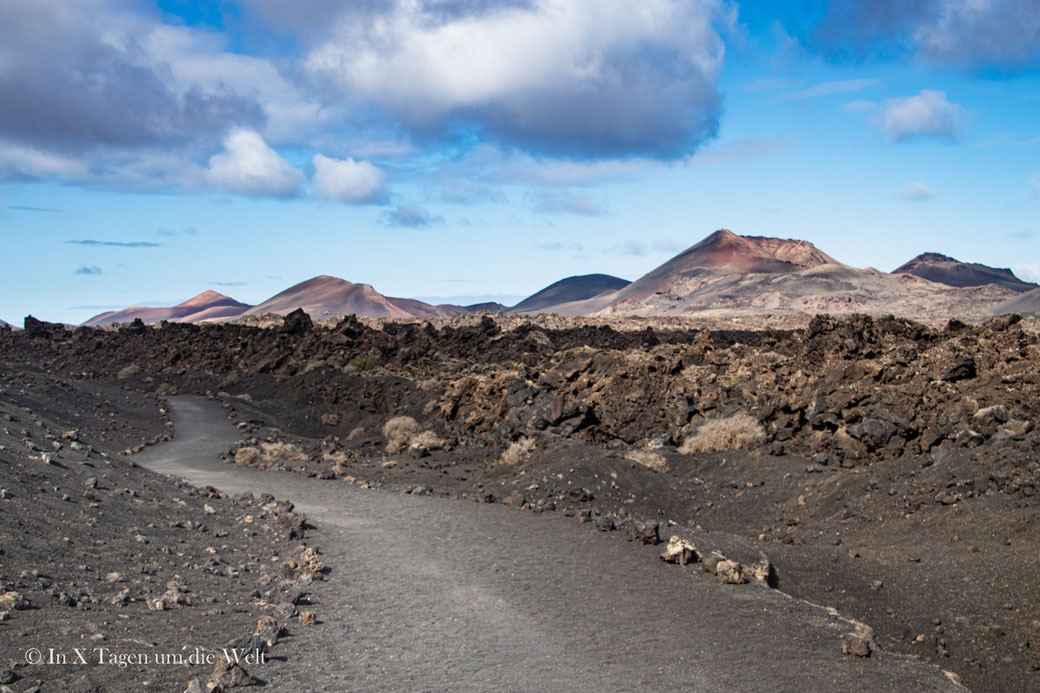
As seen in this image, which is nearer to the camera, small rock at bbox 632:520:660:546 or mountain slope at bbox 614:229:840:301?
small rock at bbox 632:520:660:546

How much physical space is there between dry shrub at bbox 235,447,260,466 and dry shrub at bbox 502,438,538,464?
596cm

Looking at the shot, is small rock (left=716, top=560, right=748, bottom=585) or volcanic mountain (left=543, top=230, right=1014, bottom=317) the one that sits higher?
volcanic mountain (left=543, top=230, right=1014, bottom=317)

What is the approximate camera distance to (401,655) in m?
6.61

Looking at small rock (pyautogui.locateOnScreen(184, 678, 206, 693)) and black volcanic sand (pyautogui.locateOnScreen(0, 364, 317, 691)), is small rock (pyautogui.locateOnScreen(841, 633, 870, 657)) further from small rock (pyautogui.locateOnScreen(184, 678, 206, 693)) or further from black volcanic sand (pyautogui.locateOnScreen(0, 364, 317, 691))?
Answer: small rock (pyautogui.locateOnScreen(184, 678, 206, 693))

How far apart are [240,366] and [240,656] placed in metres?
30.9

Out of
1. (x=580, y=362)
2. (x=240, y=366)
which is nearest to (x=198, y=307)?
(x=240, y=366)

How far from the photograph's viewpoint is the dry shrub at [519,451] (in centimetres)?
1650

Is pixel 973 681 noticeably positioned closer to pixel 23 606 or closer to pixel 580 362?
pixel 23 606

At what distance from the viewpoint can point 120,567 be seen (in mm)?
7305

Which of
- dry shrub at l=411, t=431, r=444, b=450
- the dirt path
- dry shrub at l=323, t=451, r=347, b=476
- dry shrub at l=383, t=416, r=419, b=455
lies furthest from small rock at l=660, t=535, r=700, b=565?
dry shrub at l=383, t=416, r=419, b=455

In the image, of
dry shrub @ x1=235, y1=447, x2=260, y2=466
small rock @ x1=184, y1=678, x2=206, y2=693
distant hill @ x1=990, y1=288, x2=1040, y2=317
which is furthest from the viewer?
distant hill @ x1=990, y1=288, x2=1040, y2=317

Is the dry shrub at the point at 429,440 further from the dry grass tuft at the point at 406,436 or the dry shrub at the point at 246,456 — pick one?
the dry shrub at the point at 246,456

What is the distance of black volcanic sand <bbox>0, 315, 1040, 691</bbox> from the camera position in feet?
27.4

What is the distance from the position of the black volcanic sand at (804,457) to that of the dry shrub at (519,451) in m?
0.20
